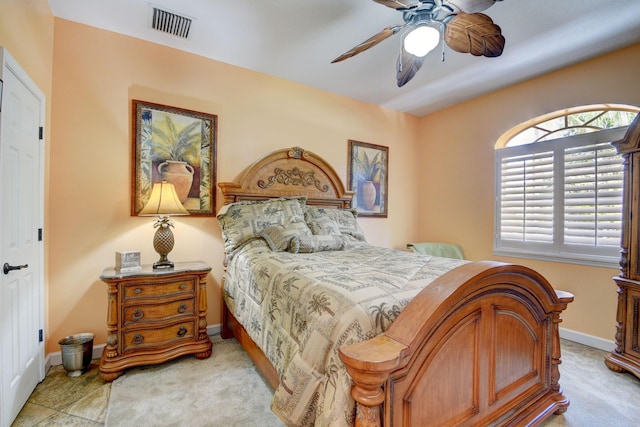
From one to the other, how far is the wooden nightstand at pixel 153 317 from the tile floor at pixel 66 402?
0.13 m

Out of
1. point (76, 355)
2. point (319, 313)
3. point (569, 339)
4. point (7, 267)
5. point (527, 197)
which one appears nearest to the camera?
point (319, 313)

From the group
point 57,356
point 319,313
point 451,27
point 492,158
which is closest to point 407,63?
point 451,27

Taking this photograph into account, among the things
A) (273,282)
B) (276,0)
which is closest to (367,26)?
(276,0)

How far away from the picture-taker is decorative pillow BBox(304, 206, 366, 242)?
113 inches

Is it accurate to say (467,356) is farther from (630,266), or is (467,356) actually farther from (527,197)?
(527,197)

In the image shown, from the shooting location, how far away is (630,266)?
221 cm

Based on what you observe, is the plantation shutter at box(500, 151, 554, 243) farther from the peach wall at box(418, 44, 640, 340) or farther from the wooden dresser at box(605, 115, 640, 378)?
the wooden dresser at box(605, 115, 640, 378)

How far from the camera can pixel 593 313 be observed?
8.96ft

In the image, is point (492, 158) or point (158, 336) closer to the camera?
point (158, 336)

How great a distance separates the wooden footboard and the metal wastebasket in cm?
224

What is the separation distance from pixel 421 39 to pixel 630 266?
2.38 metres

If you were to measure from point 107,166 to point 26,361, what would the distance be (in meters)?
1.51

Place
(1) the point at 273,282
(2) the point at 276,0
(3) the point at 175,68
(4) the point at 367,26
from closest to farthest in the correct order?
(1) the point at 273,282
(2) the point at 276,0
(4) the point at 367,26
(3) the point at 175,68

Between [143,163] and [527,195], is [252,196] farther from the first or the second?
[527,195]
